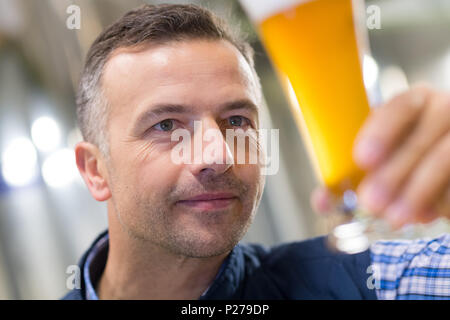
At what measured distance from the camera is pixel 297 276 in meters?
0.55

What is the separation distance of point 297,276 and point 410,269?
5.6 inches

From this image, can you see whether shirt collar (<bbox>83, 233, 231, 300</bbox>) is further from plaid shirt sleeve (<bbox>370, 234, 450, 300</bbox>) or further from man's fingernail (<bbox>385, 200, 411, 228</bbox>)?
man's fingernail (<bbox>385, 200, 411, 228</bbox>)

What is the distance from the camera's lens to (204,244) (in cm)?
43

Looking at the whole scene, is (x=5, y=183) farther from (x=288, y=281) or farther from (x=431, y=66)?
(x=431, y=66)

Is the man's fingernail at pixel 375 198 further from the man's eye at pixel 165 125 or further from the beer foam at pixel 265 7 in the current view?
the man's eye at pixel 165 125

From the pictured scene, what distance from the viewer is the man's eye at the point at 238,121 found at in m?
0.43

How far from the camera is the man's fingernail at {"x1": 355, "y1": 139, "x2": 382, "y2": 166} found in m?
0.17

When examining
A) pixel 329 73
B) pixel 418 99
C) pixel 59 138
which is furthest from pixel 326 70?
pixel 59 138

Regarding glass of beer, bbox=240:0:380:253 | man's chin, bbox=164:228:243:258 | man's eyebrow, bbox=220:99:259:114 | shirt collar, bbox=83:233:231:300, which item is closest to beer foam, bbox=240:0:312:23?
glass of beer, bbox=240:0:380:253

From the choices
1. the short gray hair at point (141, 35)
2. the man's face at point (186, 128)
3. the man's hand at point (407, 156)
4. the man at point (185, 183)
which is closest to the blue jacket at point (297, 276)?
the man at point (185, 183)

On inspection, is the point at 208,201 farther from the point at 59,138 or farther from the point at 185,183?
the point at 59,138

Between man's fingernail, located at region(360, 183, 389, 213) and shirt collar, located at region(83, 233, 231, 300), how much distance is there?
495 mm

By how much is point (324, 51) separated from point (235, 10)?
0.89 feet
